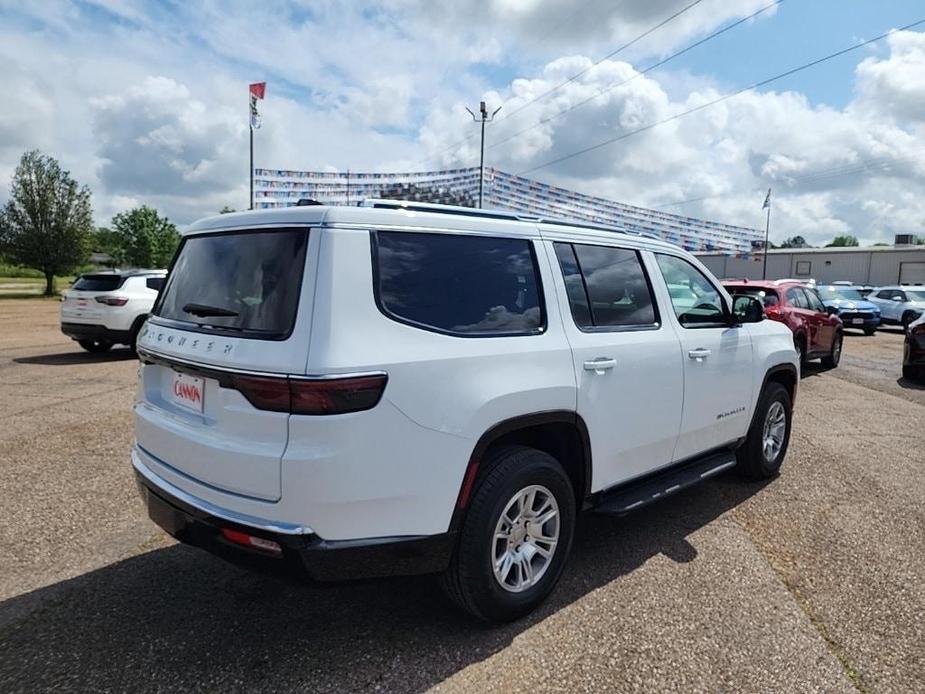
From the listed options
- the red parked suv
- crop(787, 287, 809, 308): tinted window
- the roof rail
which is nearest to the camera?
the roof rail

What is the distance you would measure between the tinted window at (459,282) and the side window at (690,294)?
131 centimetres

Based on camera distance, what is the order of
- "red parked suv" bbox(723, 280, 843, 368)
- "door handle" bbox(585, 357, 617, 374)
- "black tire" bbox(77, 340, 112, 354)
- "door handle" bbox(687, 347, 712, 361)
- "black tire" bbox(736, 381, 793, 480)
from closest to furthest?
"door handle" bbox(585, 357, 617, 374)
"door handle" bbox(687, 347, 712, 361)
"black tire" bbox(736, 381, 793, 480)
"red parked suv" bbox(723, 280, 843, 368)
"black tire" bbox(77, 340, 112, 354)

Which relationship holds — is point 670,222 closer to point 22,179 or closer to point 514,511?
point 514,511

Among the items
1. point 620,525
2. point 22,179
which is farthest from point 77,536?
point 22,179

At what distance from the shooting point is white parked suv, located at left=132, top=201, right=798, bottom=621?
7.49ft

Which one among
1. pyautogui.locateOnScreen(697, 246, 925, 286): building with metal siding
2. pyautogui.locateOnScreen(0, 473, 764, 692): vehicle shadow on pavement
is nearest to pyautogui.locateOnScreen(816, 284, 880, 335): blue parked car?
pyautogui.locateOnScreen(0, 473, 764, 692): vehicle shadow on pavement

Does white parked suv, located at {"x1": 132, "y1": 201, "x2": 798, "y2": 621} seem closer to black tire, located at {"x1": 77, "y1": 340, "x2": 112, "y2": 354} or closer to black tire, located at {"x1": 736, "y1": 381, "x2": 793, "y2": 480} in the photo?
black tire, located at {"x1": 736, "y1": 381, "x2": 793, "y2": 480}

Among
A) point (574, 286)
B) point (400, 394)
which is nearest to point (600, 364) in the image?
point (574, 286)

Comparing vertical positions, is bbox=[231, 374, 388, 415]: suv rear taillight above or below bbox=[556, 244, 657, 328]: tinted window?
below

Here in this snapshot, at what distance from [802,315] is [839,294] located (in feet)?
49.5

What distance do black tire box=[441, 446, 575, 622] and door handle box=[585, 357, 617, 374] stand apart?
506mm

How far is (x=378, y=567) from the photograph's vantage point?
244 cm

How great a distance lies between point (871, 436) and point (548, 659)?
5.54 metres

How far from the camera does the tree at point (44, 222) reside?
114ft
